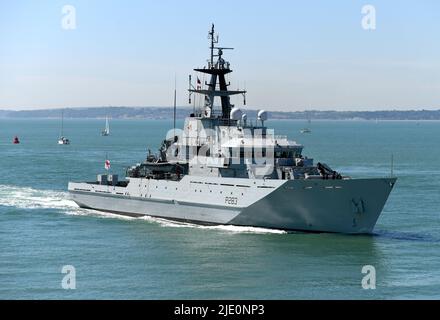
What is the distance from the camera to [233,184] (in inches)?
1344

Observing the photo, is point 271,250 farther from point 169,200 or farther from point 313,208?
point 169,200

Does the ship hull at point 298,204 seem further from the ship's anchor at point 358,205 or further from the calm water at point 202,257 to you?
the calm water at point 202,257

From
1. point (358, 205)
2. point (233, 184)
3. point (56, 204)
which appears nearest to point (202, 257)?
point (233, 184)

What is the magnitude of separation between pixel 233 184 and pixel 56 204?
46.5 feet

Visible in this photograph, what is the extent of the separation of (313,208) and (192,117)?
31.6 feet

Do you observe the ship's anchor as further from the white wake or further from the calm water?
the white wake

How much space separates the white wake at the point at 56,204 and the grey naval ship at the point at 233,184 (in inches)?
12.1

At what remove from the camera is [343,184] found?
3241 cm

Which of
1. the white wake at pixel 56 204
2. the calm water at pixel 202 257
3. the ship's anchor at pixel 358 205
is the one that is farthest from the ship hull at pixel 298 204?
the calm water at pixel 202 257

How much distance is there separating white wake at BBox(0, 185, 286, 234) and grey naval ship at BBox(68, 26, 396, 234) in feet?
1.01

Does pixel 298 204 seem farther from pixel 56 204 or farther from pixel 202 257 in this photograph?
pixel 56 204

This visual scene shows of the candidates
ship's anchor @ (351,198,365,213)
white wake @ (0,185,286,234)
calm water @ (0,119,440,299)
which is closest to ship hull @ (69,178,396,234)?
ship's anchor @ (351,198,365,213)

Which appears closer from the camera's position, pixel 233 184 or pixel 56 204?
pixel 233 184
